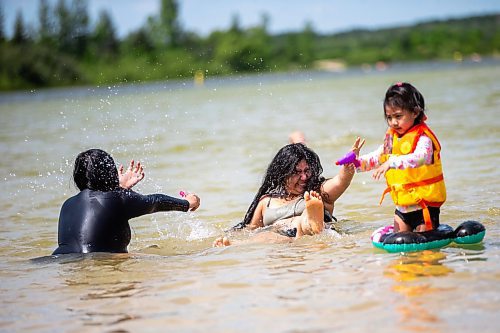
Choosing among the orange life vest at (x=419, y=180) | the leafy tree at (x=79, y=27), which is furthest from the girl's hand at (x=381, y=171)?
the leafy tree at (x=79, y=27)

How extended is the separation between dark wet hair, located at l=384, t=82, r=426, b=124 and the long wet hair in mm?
1291

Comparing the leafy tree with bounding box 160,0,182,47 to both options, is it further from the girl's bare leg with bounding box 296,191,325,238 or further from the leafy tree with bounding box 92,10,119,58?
the girl's bare leg with bounding box 296,191,325,238

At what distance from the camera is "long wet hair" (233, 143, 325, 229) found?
22.4ft

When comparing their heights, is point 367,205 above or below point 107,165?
below

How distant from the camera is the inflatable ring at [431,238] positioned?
5496mm

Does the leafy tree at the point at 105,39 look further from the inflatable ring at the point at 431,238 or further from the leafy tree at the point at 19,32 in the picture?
the inflatable ring at the point at 431,238

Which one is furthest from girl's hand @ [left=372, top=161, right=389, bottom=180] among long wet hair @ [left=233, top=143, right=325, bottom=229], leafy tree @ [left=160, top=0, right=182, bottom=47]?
leafy tree @ [left=160, top=0, right=182, bottom=47]

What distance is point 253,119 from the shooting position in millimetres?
22453

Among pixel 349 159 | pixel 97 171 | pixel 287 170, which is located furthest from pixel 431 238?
pixel 97 171

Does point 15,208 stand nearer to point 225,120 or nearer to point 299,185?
point 299,185

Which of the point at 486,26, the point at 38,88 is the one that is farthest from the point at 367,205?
the point at 486,26

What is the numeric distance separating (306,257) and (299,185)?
3.98 ft

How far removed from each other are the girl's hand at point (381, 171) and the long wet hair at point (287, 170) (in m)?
1.31

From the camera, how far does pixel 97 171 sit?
6.25 m
